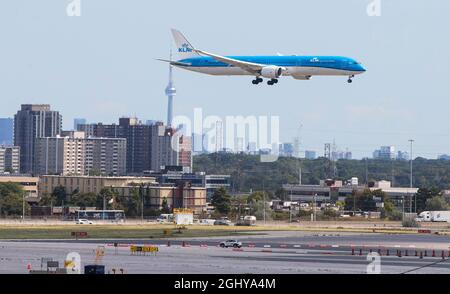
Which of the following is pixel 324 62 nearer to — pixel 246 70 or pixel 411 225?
pixel 246 70

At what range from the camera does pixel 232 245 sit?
116 m

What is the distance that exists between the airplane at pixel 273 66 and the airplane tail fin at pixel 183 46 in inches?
159

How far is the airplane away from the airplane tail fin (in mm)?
4049

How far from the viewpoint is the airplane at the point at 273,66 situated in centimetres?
12650

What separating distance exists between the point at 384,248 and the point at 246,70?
84.2 ft

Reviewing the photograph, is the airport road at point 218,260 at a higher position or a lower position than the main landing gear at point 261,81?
lower

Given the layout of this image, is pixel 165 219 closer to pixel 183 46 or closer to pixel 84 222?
pixel 84 222

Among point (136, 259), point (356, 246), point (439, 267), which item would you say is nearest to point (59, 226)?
point (356, 246)

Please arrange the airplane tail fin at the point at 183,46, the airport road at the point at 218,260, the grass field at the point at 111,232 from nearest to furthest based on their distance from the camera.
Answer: the airport road at the point at 218,260, the grass field at the point at 111,232, the airplane tail fin at the point at 183,46

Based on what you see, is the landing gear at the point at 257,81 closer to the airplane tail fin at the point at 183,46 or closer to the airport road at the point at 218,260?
the airplane tail fin at the point at 183,46

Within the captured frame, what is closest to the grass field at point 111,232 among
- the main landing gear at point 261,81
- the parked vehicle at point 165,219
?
the parked vehicle at point 165,219

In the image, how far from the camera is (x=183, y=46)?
461 ft

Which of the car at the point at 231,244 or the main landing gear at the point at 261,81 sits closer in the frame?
the car at the point at 231,244
